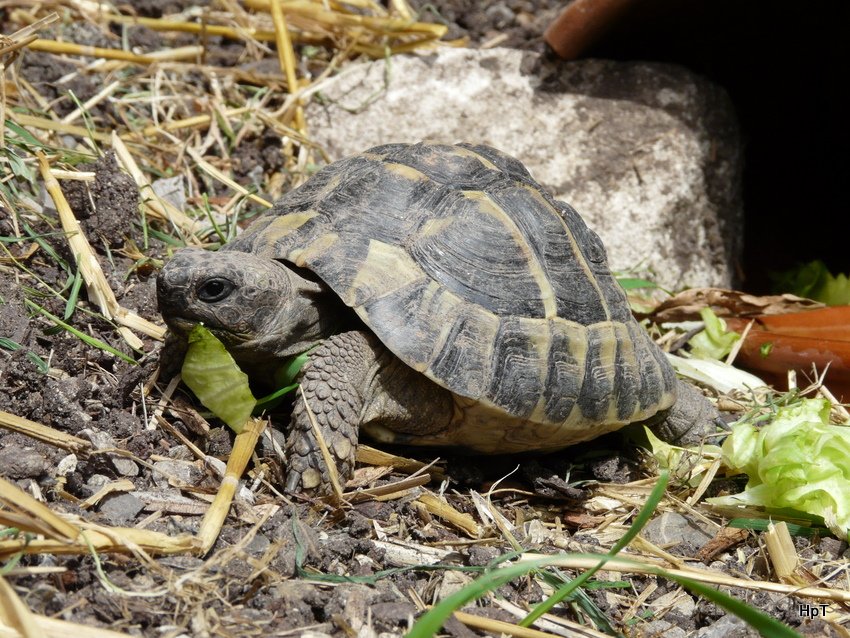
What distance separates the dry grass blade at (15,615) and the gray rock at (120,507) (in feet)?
1.56

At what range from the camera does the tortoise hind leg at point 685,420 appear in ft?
11.9

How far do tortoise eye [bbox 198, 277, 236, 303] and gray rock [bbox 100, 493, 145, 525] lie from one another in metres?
0.63

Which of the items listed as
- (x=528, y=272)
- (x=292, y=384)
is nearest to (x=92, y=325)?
(x=292, y=384)

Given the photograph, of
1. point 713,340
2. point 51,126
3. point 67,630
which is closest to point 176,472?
point 67,630

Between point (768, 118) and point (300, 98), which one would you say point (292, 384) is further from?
point (768, 118)

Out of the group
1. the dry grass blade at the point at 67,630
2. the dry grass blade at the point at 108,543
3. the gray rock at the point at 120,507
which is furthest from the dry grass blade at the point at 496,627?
the gray rock at the point at 120,507

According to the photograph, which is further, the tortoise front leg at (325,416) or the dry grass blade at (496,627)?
the tortoise front leg at (325,416)

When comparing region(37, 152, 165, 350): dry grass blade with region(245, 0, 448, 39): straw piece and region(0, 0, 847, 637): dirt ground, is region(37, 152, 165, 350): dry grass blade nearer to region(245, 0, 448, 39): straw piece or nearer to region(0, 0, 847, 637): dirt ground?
region(0, 0, 847, 637): dirt ground

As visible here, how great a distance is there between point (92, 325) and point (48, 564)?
1.21 meters

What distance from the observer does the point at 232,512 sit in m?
2.61

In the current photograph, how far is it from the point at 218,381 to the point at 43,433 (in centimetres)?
54

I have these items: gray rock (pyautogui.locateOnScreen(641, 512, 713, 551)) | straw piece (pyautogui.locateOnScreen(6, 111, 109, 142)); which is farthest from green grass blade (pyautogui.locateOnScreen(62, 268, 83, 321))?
gray rock (pyautogui.locateOnScreen(641, 512, 713, 551))

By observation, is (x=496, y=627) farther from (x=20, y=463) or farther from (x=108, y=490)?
(x=20, y=463)

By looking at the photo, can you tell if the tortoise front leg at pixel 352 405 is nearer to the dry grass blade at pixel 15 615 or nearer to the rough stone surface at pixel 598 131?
the dry grass blade at pixel 15 615
